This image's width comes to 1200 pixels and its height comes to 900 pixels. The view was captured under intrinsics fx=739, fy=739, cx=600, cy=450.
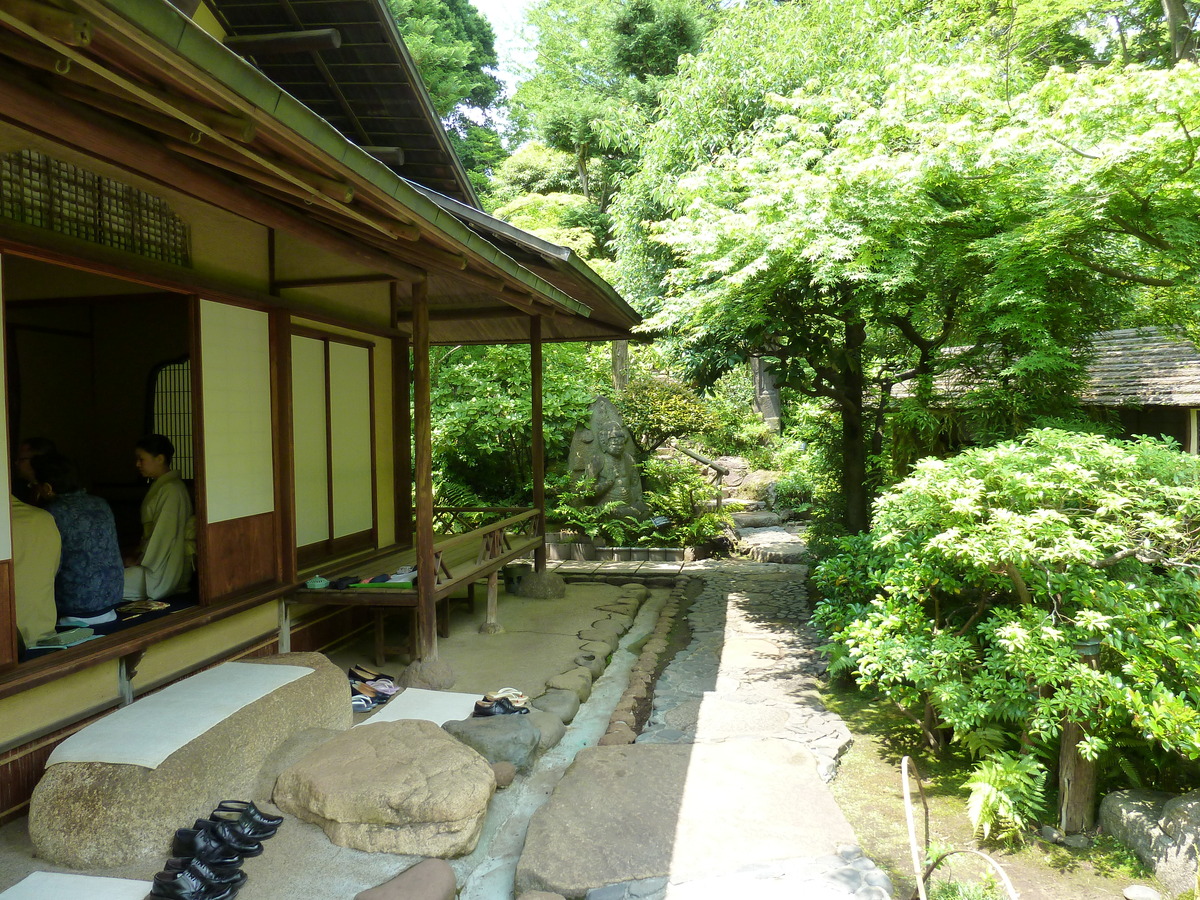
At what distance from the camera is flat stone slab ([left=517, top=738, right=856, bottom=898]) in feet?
11.9

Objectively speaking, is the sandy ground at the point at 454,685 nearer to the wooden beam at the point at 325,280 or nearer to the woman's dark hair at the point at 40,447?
the woman's dark hair at the point at 40,447

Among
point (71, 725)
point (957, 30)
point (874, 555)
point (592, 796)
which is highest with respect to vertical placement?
point (957, 30)

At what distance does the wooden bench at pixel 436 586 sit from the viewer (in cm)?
596

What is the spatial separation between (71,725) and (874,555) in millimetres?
5903

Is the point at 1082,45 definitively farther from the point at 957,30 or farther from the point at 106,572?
the point at 106,572

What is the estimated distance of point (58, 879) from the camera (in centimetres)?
326

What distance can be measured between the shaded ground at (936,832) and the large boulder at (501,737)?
2.06 m

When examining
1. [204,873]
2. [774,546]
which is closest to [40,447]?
[204,873]

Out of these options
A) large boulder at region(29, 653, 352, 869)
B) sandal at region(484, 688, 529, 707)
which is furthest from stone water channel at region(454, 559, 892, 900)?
large boulder at region(29, 653, 352, 869)

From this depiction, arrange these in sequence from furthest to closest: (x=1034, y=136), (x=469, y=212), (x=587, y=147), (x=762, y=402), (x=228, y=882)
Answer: (x=762, y=402) < (x=587, y=147) < (x=469, y=212) < (x=1034, y=136) < (x=228, y=882)

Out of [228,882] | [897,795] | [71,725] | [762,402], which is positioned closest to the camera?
[228,882]

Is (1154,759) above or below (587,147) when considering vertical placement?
below

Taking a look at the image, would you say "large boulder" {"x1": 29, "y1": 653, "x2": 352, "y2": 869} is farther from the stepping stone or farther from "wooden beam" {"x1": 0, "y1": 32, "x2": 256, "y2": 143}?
"wooden beam" {"x1": 0, "y1": 32, "x2": 256, "y2": 143}

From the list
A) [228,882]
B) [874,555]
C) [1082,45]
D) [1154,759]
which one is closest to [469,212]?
[874,555]
